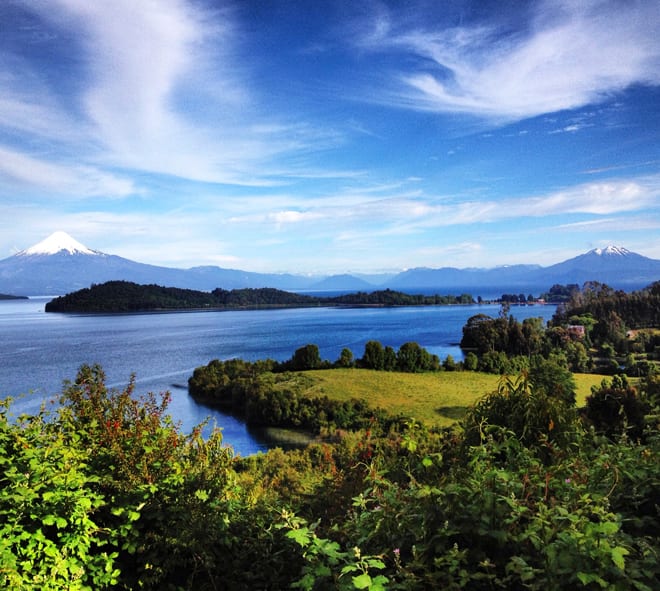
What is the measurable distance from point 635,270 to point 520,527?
23636cm

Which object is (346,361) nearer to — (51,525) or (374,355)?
(374,355)

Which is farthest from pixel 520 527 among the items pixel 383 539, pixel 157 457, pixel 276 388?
pixel 276 388

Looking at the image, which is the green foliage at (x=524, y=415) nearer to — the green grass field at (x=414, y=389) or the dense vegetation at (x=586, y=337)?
the green grass field at (x=414, y=389)

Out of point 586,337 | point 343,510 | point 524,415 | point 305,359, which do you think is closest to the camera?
point 343,510

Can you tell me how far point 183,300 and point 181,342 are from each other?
4605 cm

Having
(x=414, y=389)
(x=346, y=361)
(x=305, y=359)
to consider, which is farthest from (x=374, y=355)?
(x=414, y=389)

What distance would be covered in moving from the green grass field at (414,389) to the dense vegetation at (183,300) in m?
64.8

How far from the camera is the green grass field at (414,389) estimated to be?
24328 millimetres

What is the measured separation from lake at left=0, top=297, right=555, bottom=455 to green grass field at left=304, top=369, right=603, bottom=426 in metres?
6.82

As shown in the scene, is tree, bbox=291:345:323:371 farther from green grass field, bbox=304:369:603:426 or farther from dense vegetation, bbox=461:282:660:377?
dense vegetation, bbox=461:282:660:377

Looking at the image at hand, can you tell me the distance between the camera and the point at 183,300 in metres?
95.2

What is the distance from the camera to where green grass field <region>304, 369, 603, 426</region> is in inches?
958

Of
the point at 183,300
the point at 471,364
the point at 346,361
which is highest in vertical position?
the point at 183,300

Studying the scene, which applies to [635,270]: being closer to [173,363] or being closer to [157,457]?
[173,363]
